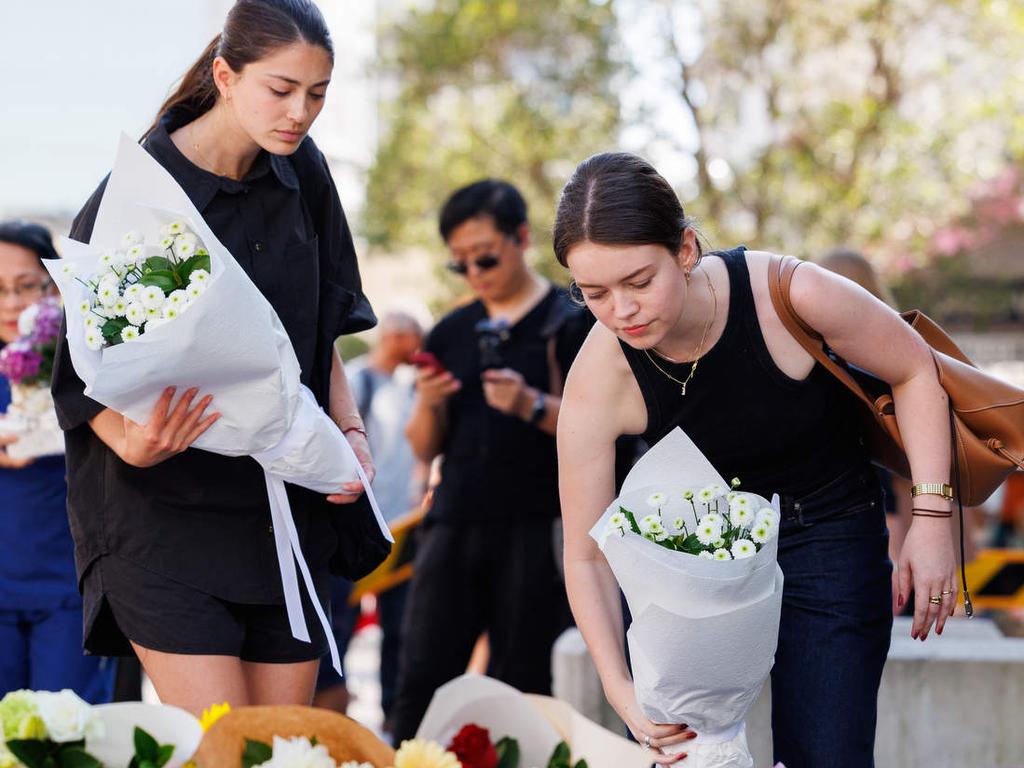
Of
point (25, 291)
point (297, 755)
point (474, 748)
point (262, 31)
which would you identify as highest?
point (262, 31)

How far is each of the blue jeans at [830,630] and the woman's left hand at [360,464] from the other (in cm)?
87

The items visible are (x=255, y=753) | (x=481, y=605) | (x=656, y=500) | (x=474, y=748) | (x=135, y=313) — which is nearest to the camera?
(x=255, y=753)

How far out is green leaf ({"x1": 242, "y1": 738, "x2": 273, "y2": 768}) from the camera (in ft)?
6.40

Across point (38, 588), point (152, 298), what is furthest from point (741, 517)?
point (38, 588)

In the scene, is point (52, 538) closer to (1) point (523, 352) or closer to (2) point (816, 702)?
(1) point (523, 352)

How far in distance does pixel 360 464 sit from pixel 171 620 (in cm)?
51

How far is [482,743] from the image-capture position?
9.46 feet

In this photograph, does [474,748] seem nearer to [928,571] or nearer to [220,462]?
[220,462]

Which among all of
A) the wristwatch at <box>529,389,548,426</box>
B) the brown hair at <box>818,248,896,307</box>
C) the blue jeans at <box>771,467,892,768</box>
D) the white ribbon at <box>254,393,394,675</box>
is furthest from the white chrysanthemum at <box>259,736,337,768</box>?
the brown hair at <box>818,248,896,307</box>

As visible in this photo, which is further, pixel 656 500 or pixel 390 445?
pixel 390 445

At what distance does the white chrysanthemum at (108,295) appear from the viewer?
254 centimetres

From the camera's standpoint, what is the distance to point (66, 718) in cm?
185

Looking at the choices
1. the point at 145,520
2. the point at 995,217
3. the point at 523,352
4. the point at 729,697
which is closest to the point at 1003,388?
the point at 729,697

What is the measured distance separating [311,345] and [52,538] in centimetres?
163
